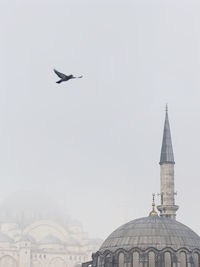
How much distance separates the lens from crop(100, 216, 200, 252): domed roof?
5578 centimetres

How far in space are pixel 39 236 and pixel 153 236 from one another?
333 feet

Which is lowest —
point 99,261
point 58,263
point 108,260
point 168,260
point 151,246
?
point 168,260

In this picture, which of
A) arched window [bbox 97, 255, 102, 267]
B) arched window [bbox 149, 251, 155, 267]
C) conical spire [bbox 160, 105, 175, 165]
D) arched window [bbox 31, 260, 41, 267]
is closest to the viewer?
arched window [bbox 149, 251, 155, 267]

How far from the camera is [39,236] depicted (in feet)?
510

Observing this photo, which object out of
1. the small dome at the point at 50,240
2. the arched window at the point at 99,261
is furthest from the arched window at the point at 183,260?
the small dome at the point at 50,240

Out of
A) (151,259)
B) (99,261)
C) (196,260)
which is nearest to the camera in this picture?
(151,259)

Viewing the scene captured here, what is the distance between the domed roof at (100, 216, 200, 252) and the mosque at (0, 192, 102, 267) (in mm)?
90050

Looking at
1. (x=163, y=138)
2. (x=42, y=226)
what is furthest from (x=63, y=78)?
(x=42, y=226)

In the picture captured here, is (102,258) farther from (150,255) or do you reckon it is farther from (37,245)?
(37,245)

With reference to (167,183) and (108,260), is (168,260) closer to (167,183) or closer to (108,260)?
(108,260)

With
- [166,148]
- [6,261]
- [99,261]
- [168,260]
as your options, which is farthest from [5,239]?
[168,260]

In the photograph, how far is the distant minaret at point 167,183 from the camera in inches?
3585

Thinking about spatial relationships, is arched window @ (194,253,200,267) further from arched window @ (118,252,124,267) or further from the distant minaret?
the distant minaret

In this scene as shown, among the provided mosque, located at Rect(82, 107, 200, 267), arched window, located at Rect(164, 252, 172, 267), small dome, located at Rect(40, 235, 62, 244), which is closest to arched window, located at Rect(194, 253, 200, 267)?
mosque, located at Rect(82, 107, 200, 267)
